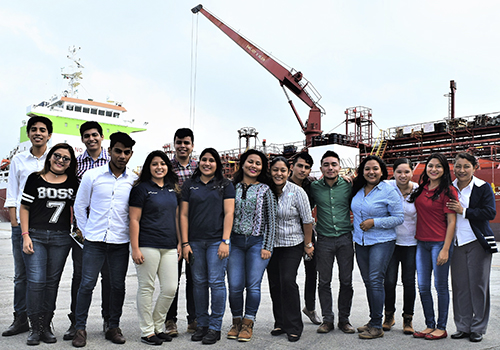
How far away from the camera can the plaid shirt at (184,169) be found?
166 inches

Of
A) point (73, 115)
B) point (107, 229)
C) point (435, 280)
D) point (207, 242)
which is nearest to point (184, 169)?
point (207, 242)

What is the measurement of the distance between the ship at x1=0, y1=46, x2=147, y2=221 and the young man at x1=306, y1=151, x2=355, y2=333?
22358 millimetres

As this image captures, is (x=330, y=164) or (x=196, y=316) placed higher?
(x=330, y=164)

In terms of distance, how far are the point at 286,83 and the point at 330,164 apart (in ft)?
82.0

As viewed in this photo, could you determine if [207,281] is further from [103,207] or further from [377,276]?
[377,276]

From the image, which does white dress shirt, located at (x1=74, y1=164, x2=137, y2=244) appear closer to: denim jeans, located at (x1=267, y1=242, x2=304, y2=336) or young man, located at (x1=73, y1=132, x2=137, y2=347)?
young man, located at (x1=73, y1=132, x2=137, y2=347)

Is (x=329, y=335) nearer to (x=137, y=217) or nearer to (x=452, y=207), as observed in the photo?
(x=452, y=207)

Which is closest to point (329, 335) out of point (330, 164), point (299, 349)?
point (299, 349)

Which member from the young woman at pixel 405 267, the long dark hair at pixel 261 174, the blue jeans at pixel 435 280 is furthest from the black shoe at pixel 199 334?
the blue jeans at pixel 435 280

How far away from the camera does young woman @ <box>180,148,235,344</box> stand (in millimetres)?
3730

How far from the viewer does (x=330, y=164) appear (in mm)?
4152

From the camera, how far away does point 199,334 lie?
3719mm

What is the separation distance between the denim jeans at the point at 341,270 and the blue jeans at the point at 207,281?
1.03 meters

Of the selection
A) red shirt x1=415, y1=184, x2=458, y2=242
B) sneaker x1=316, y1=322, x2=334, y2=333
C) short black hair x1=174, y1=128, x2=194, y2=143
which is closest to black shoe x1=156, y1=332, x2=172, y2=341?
sneaker x1=316, y1=322, x2=334, y2=333
